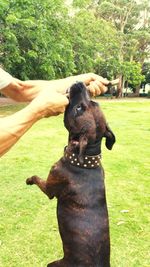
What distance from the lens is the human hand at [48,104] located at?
7.23 feet

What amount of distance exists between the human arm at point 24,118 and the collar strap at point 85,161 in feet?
1.18

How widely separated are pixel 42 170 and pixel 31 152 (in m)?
1.60

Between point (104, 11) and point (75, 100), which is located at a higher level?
point (104, 11)

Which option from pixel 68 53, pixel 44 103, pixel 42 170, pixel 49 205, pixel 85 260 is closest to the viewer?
pixel 44 103

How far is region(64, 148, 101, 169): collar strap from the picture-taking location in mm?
2441

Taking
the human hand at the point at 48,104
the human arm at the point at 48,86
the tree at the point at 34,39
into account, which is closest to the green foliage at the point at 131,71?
the tree at the point at 34,39

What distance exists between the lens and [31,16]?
14.8 meters

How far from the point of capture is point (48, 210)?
15.9 ft

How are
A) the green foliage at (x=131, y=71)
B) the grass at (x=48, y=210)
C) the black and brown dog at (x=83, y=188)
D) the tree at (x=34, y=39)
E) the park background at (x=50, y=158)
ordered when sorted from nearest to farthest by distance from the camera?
the black and brown dog at (x=83, y=188), the grass at (x=48, y=210), the park background at (x=50, y=158), the tree at (x=34, y=39), the green foliage at (x=131, y=71)

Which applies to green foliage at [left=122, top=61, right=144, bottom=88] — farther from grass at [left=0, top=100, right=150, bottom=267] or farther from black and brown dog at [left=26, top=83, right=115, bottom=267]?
black and brown dog at [left=26, top=83, right=115, bottom=267]

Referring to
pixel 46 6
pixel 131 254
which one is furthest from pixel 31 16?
pixel 131 254

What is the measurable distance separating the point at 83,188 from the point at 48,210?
2528mm

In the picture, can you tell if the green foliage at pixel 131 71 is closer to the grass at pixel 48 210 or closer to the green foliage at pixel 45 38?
the green foliage at pixel 45 38

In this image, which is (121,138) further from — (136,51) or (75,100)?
(136,51)
